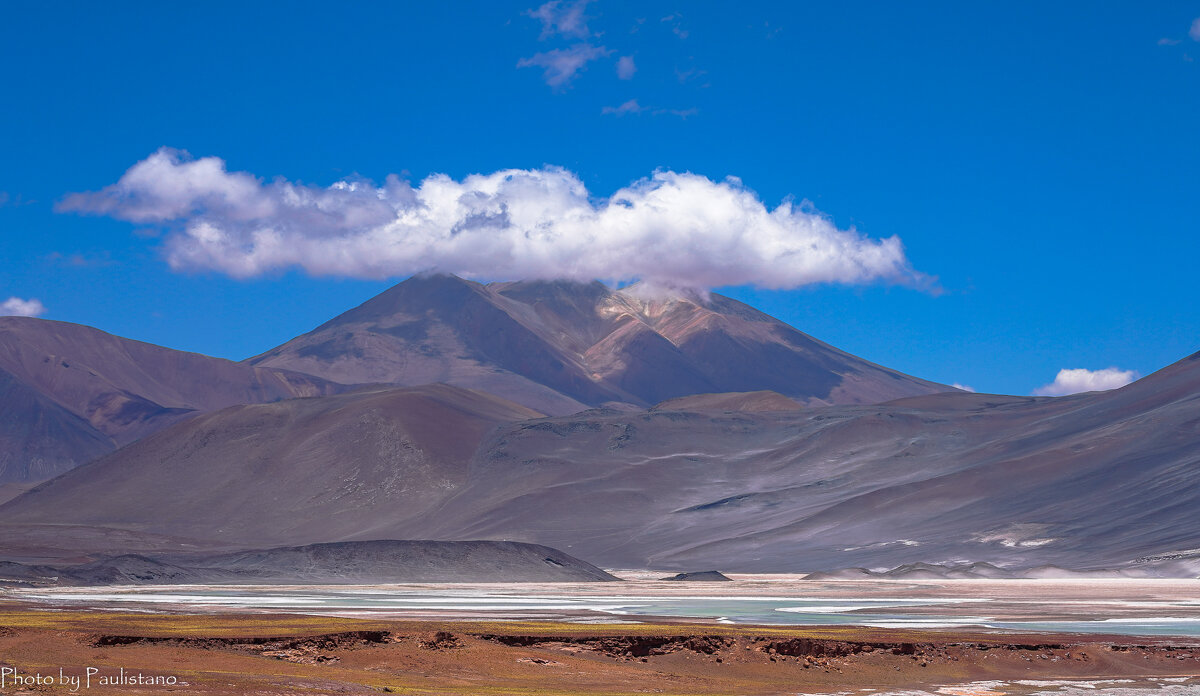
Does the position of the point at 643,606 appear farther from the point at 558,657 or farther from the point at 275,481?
the point at 275,481

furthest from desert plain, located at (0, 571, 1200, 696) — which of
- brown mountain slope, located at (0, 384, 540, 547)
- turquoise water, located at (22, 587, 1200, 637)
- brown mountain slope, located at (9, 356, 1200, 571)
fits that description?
brown mountain slope, located at (0, 384, 540, 547)

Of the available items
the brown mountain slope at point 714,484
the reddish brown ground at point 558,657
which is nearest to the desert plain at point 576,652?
the reddish brown ground at point 558,657

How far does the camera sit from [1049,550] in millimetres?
114625

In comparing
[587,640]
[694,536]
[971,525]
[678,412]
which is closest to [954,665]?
[587,640]

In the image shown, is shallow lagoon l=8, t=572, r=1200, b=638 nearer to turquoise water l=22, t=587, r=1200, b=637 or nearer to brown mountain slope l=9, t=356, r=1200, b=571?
turquoise water l=22, t=587, r=1200, b=637

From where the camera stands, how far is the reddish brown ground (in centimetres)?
3102

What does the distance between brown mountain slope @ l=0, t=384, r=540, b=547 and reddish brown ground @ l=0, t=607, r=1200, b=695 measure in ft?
395

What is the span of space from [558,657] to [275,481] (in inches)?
5942

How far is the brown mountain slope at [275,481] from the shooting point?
16662cm

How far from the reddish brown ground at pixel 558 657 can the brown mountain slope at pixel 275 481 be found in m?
120

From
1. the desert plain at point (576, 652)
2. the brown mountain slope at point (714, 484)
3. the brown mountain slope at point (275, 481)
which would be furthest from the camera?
the brown mountain slope at point (275, 481)

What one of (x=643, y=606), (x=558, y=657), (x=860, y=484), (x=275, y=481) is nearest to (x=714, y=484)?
(x=860, y=484)

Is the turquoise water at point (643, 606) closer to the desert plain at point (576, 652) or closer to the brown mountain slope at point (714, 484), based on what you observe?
the desert plain at point (576, 652)

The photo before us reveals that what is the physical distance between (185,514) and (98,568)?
7955 centimetres
